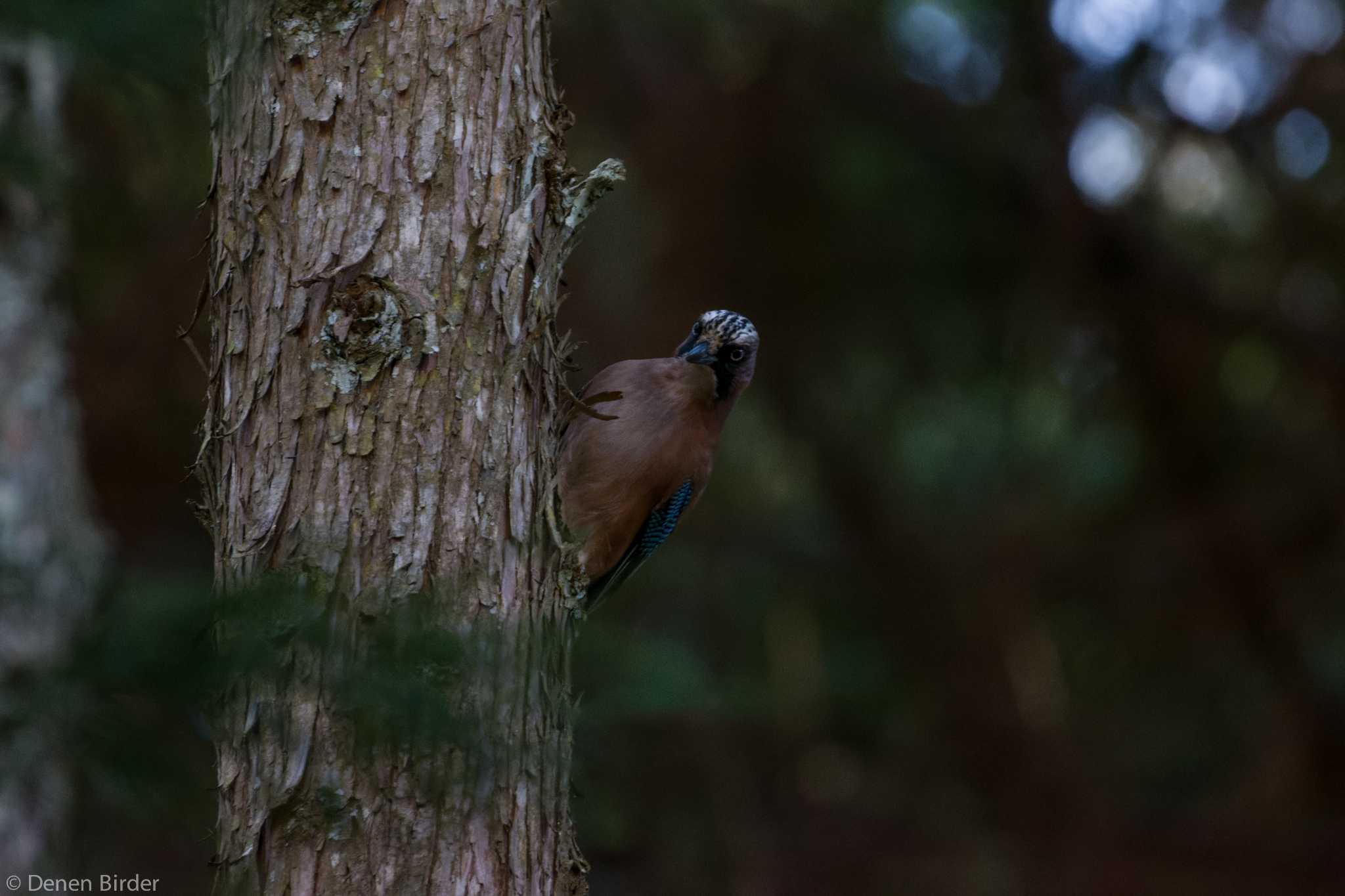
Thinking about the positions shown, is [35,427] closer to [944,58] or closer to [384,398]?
[384,398]

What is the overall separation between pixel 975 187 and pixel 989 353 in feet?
3.43

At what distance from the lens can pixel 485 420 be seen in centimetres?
263

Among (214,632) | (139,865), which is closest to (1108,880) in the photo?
(139,865)

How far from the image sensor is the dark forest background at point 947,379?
6754 millimetres

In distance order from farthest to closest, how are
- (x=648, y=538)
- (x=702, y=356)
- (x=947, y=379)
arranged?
(x=947, y=379) → (x=648, y=538) → (x=702, y=356)

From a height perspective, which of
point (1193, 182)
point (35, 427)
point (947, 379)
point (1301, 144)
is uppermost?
point (1193, 182)

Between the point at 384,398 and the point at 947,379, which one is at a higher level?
the point at 947,379

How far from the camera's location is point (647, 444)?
178 inches

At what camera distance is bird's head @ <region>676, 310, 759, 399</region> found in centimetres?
468

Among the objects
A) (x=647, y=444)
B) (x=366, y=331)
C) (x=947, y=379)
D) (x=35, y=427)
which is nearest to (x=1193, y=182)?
(x=947, y=379)

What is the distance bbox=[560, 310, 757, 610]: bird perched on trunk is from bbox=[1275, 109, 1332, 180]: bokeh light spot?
4.08 meters

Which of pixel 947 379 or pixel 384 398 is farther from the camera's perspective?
pixel 947 379

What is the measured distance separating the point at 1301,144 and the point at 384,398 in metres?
6.47

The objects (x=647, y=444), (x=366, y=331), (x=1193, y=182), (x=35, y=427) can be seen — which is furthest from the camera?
(x=1193, y=182)
